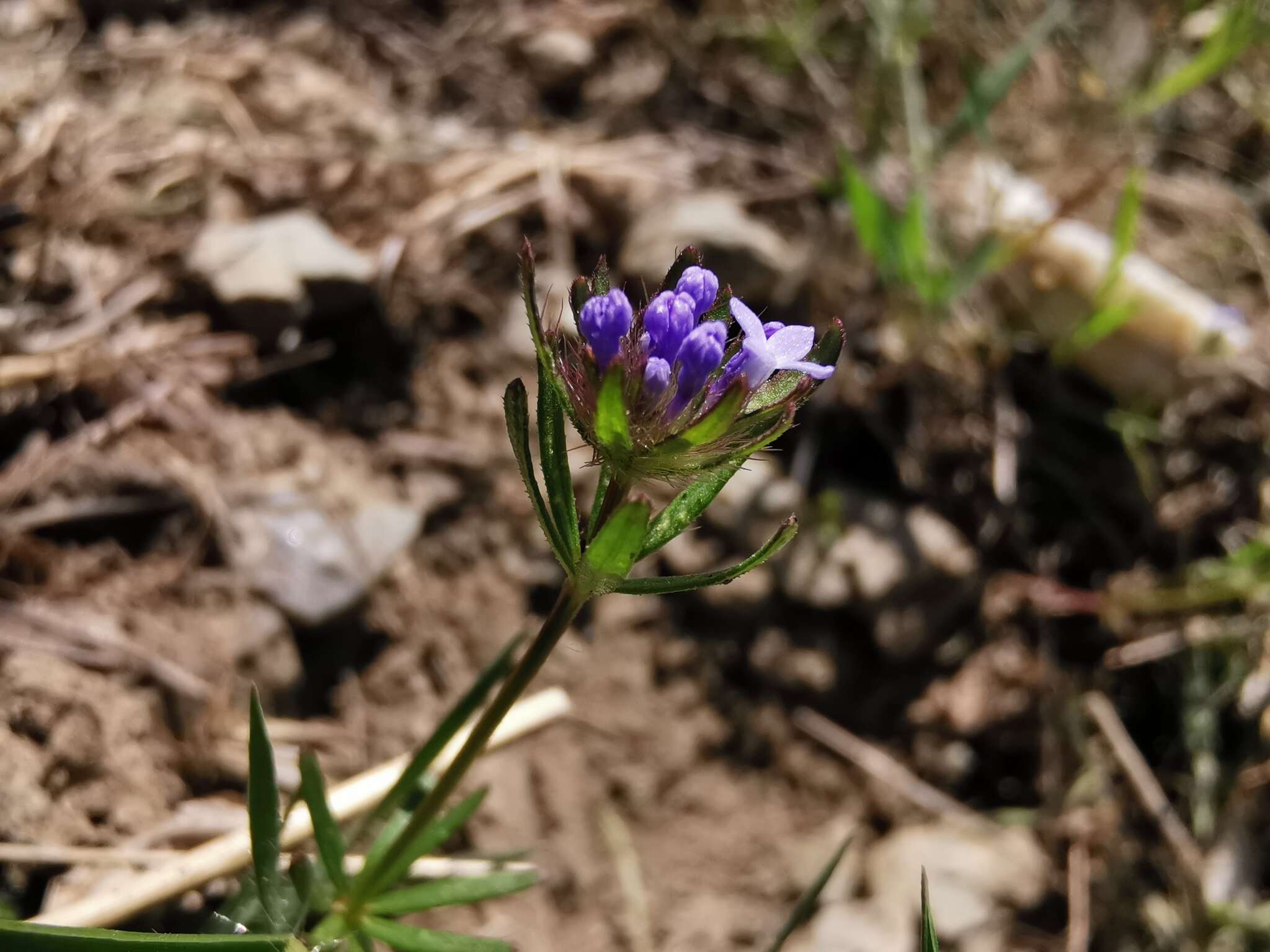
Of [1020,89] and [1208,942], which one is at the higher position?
[1020,89]

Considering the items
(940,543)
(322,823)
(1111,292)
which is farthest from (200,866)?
(1111,292)

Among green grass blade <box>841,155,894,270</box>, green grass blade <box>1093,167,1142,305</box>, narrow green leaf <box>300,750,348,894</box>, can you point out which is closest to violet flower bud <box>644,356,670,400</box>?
narrow green leaf <box>300,750,348,894</box>

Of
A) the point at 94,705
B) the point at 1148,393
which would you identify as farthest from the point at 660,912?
the point at 1148,393

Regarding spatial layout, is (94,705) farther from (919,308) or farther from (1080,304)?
(1080,304)

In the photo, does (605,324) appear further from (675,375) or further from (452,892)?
(452,892)

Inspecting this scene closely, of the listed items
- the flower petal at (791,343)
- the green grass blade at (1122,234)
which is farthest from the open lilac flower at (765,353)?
the green grass blade at (1122,234)

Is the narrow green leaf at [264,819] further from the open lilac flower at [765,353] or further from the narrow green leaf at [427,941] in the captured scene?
the open lilac flower at [765,353]
